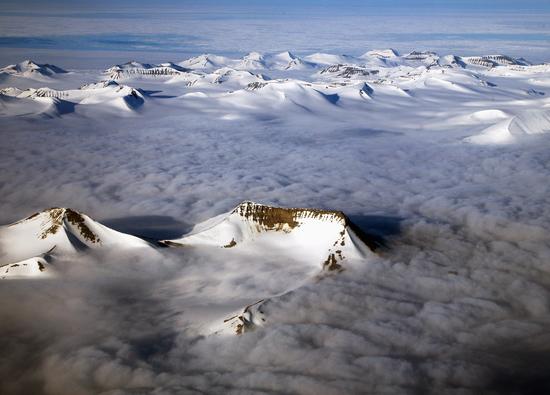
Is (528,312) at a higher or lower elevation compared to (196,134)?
higher

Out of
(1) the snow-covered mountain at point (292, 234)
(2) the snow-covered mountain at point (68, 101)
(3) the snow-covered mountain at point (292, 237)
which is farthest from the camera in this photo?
(2) the snow-covered mountain at point (68, 101)

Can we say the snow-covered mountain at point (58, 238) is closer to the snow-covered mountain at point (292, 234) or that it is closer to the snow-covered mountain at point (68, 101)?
the snow-covered mountain at point (292, 234)

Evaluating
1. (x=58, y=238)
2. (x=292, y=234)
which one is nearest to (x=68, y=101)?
(x=58, y=238)

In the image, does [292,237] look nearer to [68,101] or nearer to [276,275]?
[276,275]

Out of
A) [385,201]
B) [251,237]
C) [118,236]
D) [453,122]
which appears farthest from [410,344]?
[453,122]

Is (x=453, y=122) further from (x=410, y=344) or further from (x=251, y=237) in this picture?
(x=410, y=344)

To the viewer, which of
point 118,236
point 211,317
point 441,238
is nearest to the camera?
point 211,317

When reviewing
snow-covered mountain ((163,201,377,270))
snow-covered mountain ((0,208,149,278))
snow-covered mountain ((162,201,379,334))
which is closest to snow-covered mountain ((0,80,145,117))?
snow-covered mountain ((0,208,149,278))

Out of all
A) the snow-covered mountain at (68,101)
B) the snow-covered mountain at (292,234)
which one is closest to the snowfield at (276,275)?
the snow-covered mountain at (292,234)

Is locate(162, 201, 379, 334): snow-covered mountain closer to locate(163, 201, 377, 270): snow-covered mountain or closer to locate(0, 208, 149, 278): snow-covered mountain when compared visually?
locate(163, 201, 377, 270): snow-covered mountain

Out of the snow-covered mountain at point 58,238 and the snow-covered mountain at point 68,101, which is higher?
the snow-covered mountain at point 58,238

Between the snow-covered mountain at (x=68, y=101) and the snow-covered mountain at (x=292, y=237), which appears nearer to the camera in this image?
the snow-covered mountain at (x=292, y=237)
